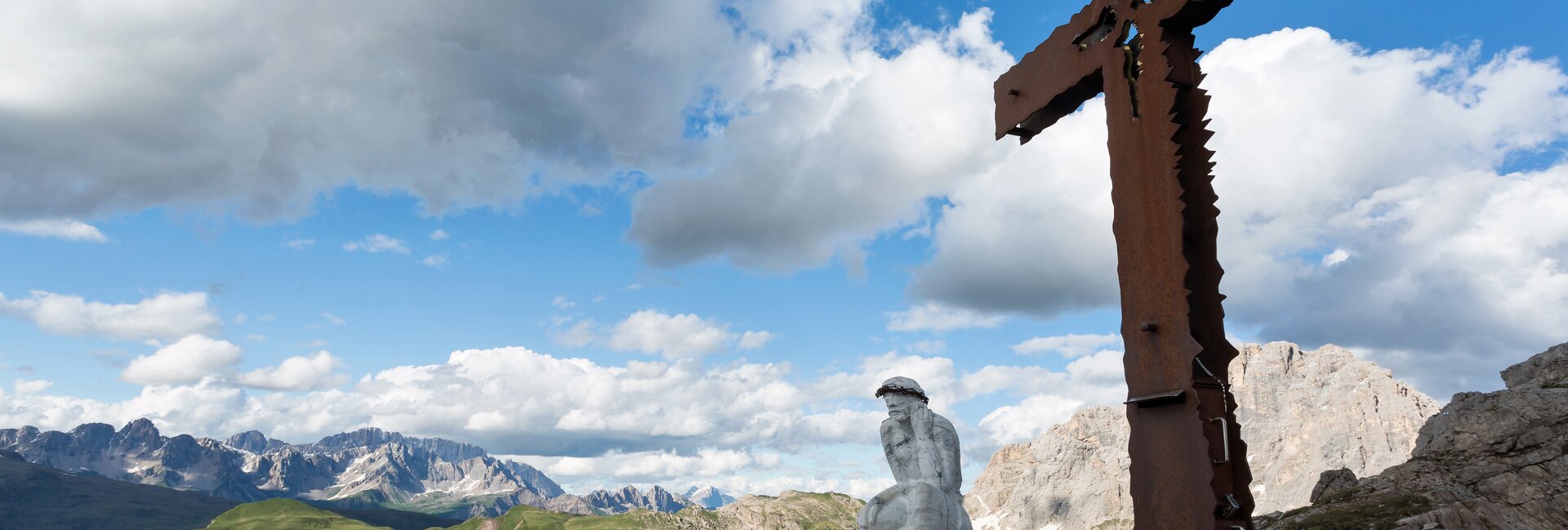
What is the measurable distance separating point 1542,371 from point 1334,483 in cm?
3011

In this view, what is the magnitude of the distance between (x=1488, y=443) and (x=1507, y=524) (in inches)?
1277

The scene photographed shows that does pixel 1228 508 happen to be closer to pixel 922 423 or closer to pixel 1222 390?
pixel 1222 390

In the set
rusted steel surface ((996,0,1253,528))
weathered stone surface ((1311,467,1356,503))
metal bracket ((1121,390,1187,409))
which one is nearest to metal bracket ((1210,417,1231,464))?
rusted steel surface ((996,0,1253,528))

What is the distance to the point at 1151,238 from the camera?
7.45m

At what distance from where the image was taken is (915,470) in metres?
10.4

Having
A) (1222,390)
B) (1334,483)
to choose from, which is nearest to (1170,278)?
(1222,390)

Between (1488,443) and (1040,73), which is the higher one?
(1488,443)

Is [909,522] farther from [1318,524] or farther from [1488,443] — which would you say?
[1488,443]

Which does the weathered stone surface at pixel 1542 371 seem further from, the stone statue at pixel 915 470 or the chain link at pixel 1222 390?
the chain link at pixel 1222 390

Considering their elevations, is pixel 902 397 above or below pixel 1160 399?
above

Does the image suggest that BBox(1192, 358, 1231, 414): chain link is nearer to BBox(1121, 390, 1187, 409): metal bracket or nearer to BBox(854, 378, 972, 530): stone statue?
BBox(1121, 390, 1187, 409): metal bracket

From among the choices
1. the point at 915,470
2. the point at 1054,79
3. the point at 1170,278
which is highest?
the point at 1054,79

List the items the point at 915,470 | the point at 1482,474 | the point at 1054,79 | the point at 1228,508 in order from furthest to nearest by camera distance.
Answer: the point at 1482,474, the point at 915,470, the point at 1054,79, the point at 1228,508

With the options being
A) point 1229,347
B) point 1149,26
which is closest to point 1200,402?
point 1229,347
